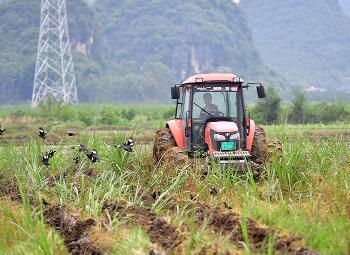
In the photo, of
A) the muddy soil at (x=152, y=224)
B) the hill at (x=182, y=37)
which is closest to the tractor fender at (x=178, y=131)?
the muddy soil at (x=152, y=224)

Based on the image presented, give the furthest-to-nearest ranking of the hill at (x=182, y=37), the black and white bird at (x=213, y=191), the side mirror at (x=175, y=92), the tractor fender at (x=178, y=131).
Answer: the hill at (x=182, y=37) → the tractor fender at (x=178, y=131) → the side mirror at (x=175, y=92) → the black and white bird at (x=213, y=191)

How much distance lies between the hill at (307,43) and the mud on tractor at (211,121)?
5288 inches

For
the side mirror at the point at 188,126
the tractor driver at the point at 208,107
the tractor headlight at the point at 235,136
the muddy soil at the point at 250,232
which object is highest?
the tractor driver at the point at 208,107

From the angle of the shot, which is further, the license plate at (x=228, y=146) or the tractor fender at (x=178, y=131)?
the tractor fender at (x=178, y=131)

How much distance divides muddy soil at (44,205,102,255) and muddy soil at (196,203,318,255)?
1.17 meters

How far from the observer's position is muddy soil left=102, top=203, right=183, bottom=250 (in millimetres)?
6039

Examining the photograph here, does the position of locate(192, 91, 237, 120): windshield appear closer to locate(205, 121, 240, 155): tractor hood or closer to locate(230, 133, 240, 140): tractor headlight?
locate(205, 121, 240, 155): tractor hood

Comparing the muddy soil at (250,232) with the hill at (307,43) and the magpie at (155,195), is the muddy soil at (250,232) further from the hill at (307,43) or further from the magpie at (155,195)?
the hill at (307,43)

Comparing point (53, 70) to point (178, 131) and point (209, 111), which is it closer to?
point (178, 131)

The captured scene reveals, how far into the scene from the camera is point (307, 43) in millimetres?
176250

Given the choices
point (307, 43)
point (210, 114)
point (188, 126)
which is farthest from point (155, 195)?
point (307, 43)

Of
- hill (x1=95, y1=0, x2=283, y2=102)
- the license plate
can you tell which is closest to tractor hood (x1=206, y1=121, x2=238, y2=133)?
the license plate

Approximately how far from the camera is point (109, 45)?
13525 centimetres

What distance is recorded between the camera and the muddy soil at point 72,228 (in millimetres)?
6145
